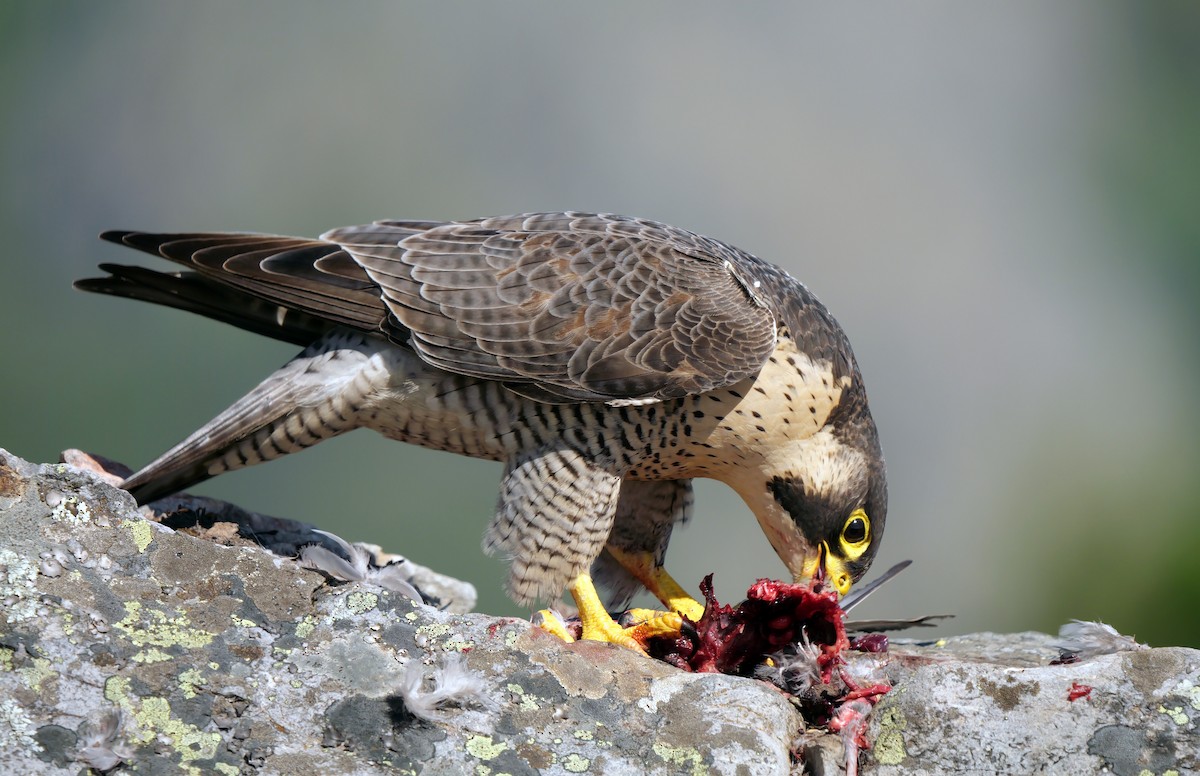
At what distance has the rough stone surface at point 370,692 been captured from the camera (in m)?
2.11

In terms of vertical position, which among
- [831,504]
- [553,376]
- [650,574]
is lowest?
[650,574]

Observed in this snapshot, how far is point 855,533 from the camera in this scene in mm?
3840

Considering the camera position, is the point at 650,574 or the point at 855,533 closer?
the point at 855,533

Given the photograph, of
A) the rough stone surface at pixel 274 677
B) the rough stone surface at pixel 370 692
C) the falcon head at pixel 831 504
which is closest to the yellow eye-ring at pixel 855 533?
the falcon head at pixel 831 504

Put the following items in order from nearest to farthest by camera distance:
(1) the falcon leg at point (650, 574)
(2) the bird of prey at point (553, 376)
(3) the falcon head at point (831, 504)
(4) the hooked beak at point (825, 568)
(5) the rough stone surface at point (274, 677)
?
(5) the rough stone surface at point (274, 677), (2) the bird of prey at point (553, 376), (3) the falcon head at point (831, 504), (4) the hooked beak at point (825, 568), (1) the falcon leg at point (650, 574)

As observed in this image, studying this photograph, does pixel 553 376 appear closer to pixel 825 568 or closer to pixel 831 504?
pixel 831 504

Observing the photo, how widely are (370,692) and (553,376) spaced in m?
1.42

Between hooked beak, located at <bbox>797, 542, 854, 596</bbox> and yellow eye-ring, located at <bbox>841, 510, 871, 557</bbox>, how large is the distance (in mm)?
58

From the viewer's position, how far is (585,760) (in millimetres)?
2244

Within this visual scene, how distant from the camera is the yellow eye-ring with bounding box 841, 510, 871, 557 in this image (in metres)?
3.81

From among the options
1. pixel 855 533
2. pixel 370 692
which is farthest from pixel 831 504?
pixel 370 692

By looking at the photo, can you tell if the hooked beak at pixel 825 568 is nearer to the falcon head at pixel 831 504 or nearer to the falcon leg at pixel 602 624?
the falcon head at pixel 831 504

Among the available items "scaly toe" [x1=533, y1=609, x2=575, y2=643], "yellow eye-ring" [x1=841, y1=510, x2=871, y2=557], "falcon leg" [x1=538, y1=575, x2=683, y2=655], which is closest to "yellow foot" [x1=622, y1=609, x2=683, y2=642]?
"falcon leg" [x1=538, y1=575, x2=683, y2=655]

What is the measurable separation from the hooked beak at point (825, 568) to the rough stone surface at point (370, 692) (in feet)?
4.03
